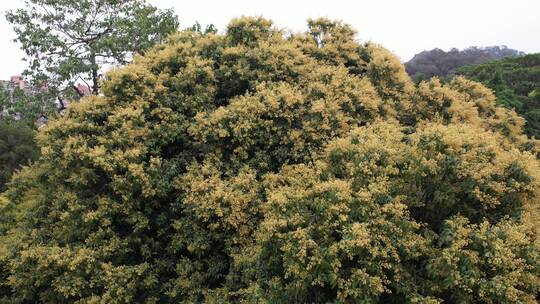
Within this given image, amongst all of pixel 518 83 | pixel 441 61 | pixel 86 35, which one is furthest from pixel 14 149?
pixel 441 61

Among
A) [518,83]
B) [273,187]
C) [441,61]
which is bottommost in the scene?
[273,187]

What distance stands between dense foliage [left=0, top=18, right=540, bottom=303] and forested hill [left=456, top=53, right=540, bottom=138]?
30.2 ft

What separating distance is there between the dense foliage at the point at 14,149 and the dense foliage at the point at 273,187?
3.83 meters

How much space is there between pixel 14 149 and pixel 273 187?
382 inches

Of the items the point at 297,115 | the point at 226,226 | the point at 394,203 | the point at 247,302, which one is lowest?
the point at 247,302

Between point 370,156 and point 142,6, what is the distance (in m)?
12.9

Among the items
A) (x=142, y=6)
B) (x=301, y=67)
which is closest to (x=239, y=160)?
(x=301, y=67)

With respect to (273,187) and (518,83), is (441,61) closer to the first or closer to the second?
(518,83)

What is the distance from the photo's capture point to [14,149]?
537 inches

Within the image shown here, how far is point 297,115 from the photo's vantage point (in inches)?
319

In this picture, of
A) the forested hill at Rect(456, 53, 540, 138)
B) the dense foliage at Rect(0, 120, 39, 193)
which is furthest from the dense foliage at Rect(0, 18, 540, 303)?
the forested hill at Rect(456, 53, 540, 138)

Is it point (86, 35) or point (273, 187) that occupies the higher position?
point (86, 35)

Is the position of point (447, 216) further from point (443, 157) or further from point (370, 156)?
point (370, 156)

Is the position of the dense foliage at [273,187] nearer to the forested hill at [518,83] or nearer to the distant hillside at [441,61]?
the forested hill at [518,83]
